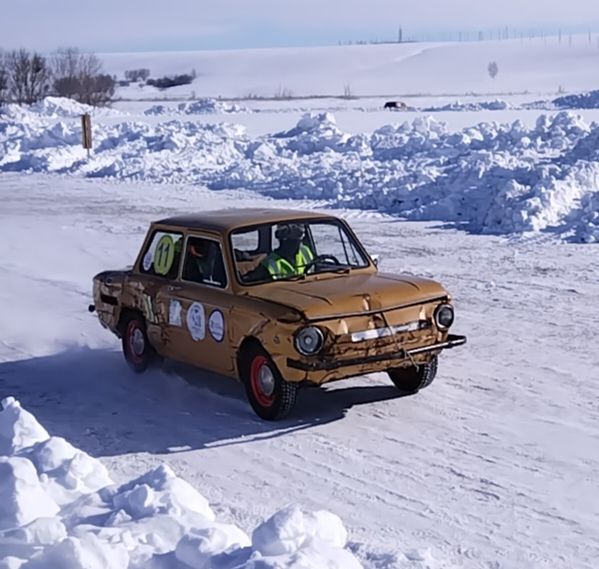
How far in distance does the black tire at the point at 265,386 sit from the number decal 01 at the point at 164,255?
5.01 feet

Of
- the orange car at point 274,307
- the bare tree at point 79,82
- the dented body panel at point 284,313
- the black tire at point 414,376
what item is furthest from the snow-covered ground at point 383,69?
the black tire at point 414,376

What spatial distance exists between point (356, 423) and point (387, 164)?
19173 millimetres

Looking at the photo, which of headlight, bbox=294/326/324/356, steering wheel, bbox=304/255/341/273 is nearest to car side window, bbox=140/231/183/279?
steering wheel, bbox=304/255/341/273

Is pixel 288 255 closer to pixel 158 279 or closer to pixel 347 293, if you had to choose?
pixel 347 293

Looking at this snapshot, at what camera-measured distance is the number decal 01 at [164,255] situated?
980cm

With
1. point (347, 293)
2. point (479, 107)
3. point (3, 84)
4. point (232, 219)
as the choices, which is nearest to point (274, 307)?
point (347, 293)

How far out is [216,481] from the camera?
24.3 feet

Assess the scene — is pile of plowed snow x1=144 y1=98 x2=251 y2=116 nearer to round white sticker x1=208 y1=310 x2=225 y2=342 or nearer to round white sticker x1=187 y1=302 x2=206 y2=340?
round white sticker x1=187 y1=302 x2=206 y2=340

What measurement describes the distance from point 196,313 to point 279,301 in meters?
0.99

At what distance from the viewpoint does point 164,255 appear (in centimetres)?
989

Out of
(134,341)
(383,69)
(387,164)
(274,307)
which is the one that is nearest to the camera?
(274,307)

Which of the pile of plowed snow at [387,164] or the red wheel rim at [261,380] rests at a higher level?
the pile of plowed snow at [387,164]

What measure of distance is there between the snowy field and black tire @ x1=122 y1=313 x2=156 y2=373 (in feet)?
0.57

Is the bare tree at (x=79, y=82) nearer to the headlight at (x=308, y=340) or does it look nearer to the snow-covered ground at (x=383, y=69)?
the snow-covered ground at (x=383, y=69)
